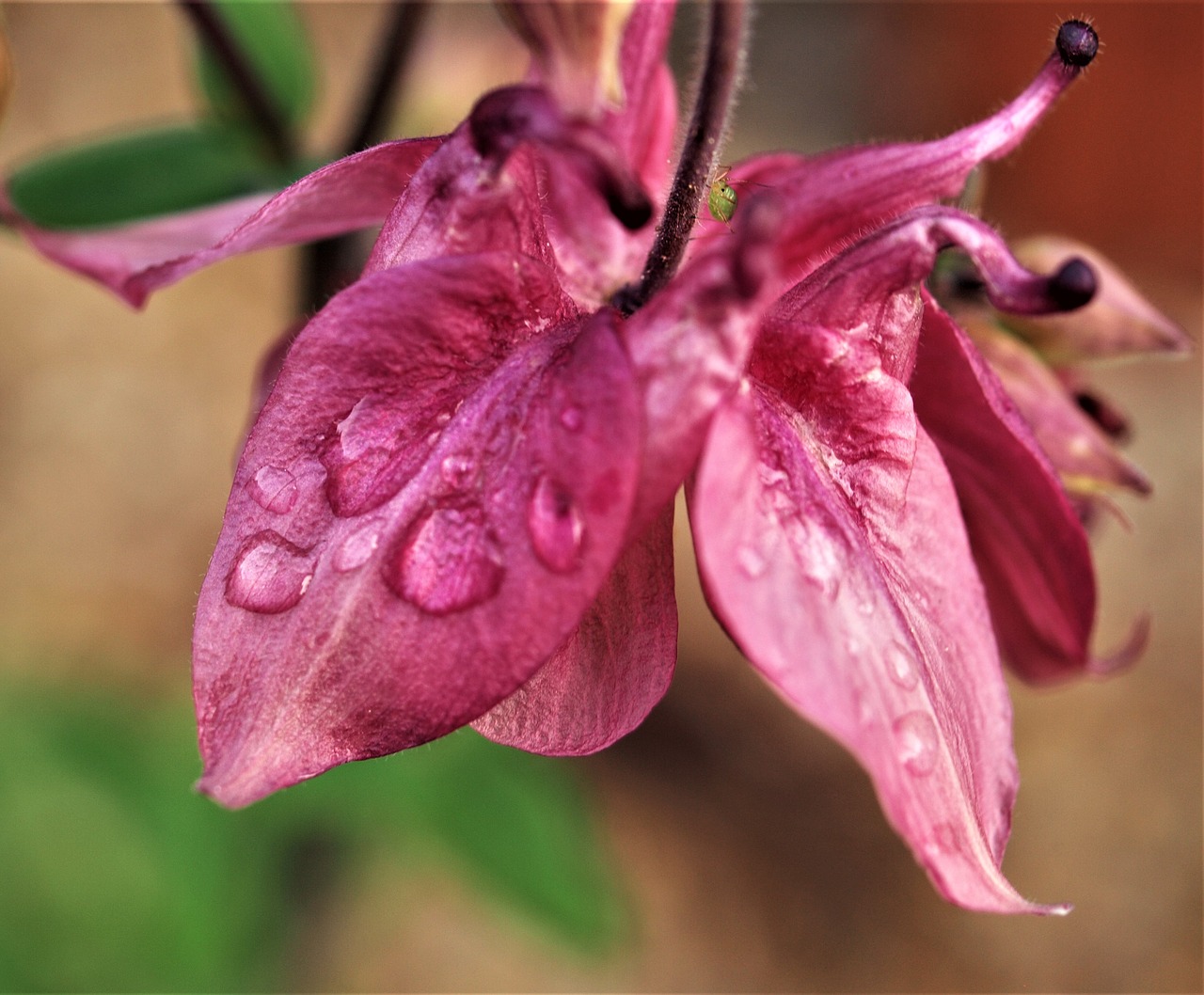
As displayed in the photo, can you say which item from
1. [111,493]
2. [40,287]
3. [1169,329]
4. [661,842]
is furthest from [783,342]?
[40,287]

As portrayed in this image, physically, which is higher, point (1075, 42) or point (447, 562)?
point (1075, 42)

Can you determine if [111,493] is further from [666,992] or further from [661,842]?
[666,992]

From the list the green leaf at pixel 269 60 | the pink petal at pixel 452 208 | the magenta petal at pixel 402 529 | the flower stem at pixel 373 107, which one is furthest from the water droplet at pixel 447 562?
the green leaf at pixel 269 60

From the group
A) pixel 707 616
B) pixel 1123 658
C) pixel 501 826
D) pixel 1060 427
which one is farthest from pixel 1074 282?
pixel 707 616

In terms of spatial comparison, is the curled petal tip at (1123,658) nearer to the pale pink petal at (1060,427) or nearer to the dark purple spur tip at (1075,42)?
the pale pink petal at (1060,427)

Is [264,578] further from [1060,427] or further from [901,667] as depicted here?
[1060,427]

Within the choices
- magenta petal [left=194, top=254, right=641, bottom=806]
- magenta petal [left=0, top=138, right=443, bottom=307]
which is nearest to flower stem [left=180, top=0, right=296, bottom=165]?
magenta petal [left=0, top=138, right=443, bottom=307]

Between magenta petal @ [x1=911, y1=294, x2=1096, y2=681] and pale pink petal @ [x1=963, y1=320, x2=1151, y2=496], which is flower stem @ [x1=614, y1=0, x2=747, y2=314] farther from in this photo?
pale pink petal @ [x1=963, y1=320, x2=1151, y2=496]
